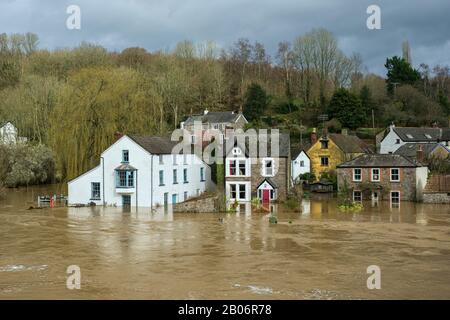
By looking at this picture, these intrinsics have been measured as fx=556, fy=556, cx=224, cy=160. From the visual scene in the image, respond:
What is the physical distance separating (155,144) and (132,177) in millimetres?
3491

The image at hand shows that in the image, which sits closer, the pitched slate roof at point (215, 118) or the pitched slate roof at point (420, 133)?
the pitched slate roof at point (420, 133)

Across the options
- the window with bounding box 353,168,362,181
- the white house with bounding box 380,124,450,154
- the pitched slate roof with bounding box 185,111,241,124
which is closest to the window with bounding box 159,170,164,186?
the window with bounding box 353,168,362,181

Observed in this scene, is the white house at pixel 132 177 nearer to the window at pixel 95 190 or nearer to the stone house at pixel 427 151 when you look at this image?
the window at pixel 95 190

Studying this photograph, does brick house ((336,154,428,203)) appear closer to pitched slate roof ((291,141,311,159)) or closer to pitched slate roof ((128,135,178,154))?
pitched slate roof ((291,141,311,159))

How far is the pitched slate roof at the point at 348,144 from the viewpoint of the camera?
60.6m

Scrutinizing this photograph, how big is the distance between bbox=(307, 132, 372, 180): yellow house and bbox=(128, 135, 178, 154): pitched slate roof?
18.6 m

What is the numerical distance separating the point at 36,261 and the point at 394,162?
35.3 meters

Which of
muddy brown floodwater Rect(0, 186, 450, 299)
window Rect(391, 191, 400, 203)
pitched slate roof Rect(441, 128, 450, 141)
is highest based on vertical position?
pitched slate roof Rect(441, 128, 450, 141)

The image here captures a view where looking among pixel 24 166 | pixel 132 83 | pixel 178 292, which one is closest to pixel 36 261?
pixel 178 292

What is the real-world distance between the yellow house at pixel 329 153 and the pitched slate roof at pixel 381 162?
7.78 m

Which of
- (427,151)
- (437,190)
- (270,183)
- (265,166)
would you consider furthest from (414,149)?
(270,183)

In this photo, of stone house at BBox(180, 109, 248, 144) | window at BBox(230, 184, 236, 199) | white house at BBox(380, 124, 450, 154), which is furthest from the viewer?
stone house at BBox(180, 109, 248, 144)

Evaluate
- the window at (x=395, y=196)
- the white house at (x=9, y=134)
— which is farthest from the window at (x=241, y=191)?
the white house at (x=9, y=134)

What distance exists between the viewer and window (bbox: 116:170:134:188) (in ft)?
147
